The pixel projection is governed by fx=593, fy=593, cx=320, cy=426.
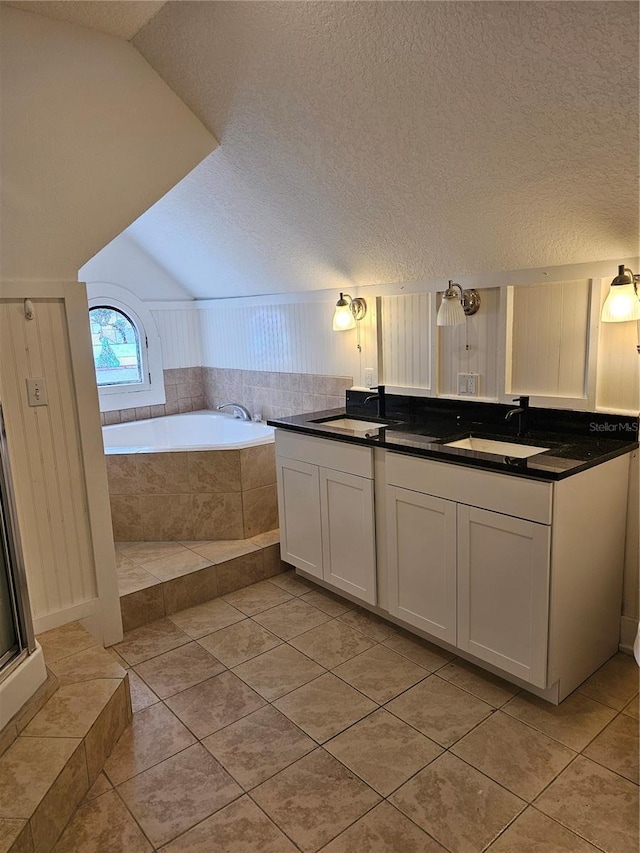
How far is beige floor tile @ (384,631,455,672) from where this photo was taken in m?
2.52

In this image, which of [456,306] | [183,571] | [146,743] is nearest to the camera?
[146,743]

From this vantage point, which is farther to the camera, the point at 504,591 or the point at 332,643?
the point at 332,643

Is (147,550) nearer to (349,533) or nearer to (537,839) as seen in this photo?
(349,533)

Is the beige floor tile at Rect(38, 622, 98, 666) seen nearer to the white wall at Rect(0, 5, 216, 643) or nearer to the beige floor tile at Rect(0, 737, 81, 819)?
the white wall at Rect(0, 5, 216, 643)

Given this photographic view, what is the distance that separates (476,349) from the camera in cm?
287

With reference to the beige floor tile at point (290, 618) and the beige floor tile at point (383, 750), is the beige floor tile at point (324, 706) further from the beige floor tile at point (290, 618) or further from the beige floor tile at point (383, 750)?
the beige floor tile at point (290, 618)

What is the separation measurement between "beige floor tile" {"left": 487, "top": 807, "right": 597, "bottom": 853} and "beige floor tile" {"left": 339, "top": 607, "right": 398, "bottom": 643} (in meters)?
1.04

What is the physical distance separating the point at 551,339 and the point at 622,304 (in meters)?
0.41

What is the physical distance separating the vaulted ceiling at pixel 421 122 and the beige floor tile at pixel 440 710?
1783 mm

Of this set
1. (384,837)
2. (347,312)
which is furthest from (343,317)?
(384,837)

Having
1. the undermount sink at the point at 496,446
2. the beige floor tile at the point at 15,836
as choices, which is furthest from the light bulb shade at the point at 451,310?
the beige floor tile at the point at 15,836

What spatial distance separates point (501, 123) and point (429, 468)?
1.26 metres

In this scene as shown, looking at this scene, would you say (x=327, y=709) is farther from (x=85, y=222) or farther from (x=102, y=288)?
(x=102, y=288)

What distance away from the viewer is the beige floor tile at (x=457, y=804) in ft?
5.58
